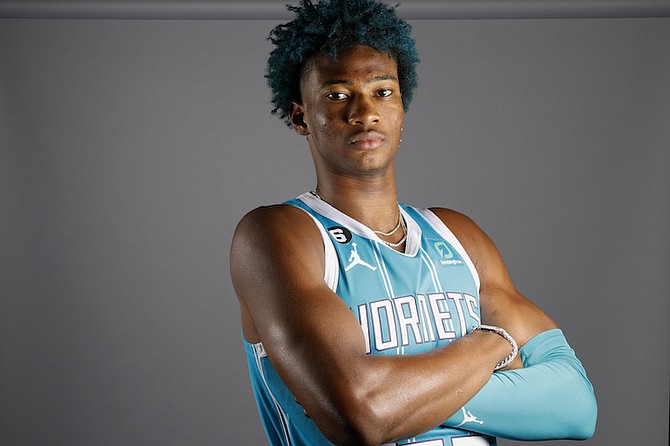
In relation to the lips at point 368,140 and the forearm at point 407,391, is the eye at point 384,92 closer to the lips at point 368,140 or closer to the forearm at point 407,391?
the lips at point 368,140

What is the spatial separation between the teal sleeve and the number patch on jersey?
42 centimetres

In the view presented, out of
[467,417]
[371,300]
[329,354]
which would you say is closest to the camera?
[329,354]

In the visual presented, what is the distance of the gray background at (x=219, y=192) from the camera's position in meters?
3.64

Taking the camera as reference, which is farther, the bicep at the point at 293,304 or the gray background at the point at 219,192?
the gray background at the point at 219,192

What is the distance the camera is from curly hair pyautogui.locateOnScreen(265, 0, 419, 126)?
6.60ft

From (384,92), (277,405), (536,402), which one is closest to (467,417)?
(536,402)

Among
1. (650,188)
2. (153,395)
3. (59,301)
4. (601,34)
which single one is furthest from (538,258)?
(59,301)

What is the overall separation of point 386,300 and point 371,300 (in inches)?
1.3

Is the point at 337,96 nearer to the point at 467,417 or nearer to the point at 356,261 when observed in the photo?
the point at 356,261

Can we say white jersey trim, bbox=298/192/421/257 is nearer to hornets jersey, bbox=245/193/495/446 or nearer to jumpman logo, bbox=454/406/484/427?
hornets jersey, bbox=245/193/495/446

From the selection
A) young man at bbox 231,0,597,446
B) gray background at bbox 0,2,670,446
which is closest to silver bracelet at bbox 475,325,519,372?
young man at bbox 231,0,597,446

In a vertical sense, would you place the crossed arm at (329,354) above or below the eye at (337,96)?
below

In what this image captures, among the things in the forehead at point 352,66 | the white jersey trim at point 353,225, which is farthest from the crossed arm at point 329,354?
the forehead at point 352,66

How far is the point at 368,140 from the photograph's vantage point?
Answer: 6.41 ft
